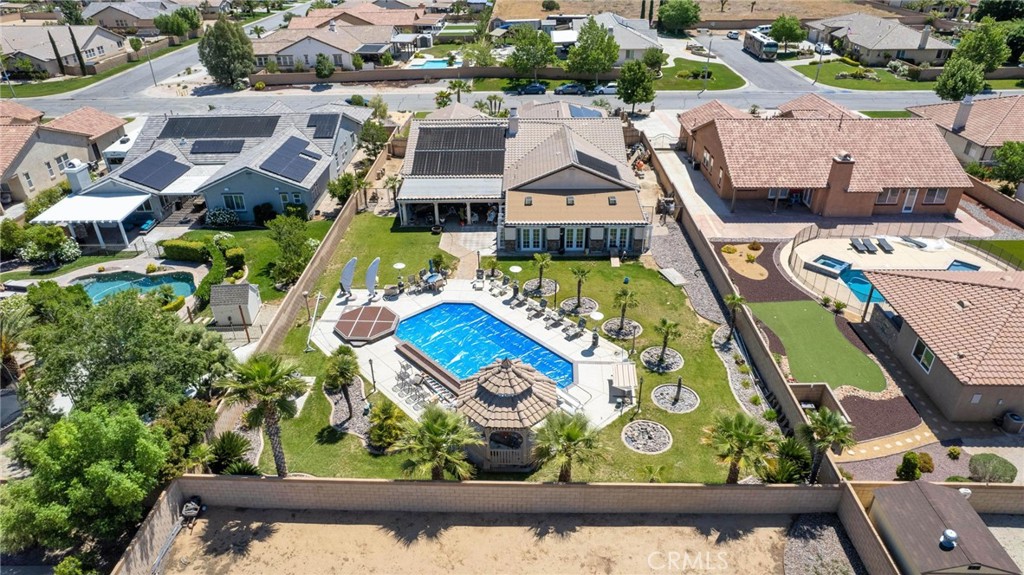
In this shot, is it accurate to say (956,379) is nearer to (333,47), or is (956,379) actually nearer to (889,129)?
(889,129)

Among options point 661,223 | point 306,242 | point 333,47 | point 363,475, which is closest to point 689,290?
point 661,223

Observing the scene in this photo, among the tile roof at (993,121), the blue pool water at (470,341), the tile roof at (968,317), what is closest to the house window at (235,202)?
the blue pool water at (470,341)

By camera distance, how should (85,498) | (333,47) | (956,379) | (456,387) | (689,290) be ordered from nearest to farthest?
(85,498) → (956,379) → (456,387) → (689,290) → (333,47)

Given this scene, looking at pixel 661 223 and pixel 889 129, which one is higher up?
pixel 889 129

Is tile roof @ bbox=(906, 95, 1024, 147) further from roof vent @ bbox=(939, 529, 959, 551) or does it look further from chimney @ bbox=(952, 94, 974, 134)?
roof vent @ bbox=(939, 529, 959, 551)

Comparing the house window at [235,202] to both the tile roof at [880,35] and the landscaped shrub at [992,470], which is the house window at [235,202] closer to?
the landscaped shrub at [992,470]

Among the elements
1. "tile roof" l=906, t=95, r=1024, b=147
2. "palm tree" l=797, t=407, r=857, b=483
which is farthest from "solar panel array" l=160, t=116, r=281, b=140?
"tile roof" l=906, t=95, r=1024, b=147
